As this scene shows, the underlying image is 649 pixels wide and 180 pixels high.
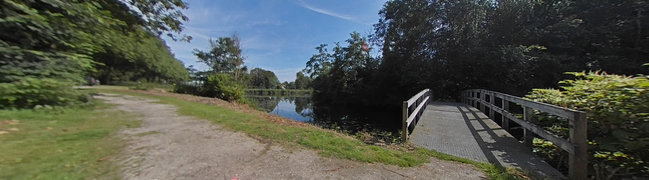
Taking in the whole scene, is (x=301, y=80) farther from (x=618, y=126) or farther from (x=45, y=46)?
(x=618, y=126)

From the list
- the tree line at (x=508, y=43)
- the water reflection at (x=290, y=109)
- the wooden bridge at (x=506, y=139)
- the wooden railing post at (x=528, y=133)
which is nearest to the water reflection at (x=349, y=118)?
the water reflection at (x=290, y=109)

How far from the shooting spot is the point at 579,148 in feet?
8.36

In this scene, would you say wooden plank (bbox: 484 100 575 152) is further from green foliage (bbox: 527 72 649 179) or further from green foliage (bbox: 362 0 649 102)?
green foliage (bbox: 362 0 649 102)

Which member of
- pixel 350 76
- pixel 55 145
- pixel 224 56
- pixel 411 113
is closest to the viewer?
pixel 55 145

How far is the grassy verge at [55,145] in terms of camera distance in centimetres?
229

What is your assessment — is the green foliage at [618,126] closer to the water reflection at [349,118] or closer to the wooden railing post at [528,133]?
the wooden railing post at [528,133]

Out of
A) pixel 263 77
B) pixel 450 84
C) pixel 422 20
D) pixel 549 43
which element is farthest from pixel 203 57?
pixel 263 77

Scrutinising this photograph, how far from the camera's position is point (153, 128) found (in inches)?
187

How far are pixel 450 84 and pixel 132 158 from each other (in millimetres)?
17057

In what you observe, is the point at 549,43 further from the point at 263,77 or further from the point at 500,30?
the point at 263,77

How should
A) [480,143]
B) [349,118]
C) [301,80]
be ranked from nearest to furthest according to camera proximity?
1. [480,143]
2. [349,118]
3. [301,80]

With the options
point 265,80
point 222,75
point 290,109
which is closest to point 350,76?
point 290,109

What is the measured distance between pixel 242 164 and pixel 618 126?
4.56m

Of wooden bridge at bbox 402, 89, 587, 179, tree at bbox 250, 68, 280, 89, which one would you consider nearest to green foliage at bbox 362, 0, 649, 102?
wooden bridge at bbox 402, 89, 587, 179
